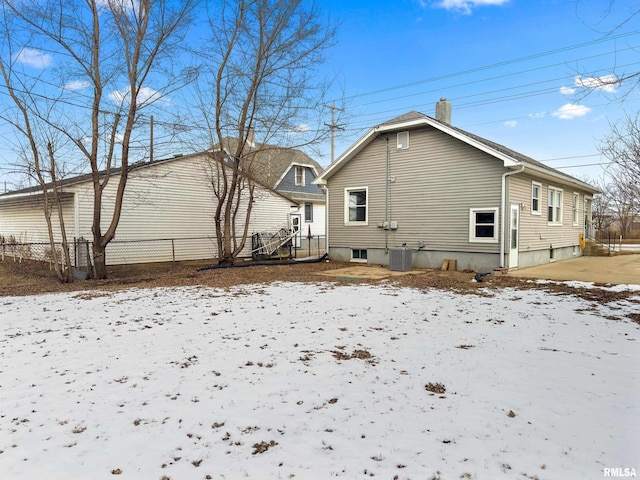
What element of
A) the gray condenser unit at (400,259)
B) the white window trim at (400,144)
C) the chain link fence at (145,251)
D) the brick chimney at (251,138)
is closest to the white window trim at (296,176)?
the chain link fence at (145,251)

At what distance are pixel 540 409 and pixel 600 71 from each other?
420cm

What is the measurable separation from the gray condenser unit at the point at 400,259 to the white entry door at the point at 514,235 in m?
3.09

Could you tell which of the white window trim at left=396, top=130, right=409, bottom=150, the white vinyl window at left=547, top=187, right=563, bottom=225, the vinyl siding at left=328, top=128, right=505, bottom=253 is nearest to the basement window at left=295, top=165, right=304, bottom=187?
the vinyl siding at left=328, top=128, right=505, bottom=253

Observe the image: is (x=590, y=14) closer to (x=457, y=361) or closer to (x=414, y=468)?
(x=457, y=361)

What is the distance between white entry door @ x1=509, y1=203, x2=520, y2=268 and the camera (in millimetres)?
12055

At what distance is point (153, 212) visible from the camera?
1686 cm

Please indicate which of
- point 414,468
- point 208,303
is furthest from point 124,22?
point 414,468

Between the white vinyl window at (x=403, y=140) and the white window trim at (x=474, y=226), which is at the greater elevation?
the white vinyl window at (x=403, y=140)

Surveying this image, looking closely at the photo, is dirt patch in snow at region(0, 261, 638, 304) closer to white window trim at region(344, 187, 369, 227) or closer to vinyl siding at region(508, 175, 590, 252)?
white window trim at region(344, 187, 369, 227)

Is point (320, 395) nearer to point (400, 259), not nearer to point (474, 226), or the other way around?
point (400, 259)

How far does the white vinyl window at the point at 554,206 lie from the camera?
49.2ft

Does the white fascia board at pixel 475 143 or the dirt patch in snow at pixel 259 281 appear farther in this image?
the white fascia board at pixel 475 143

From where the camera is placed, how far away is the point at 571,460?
2.57 metres

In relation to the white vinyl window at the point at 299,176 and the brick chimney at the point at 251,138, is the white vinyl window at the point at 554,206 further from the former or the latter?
the white vinyl window at the point at 299,176
